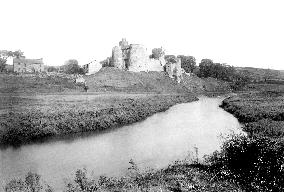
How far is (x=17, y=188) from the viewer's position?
13.7 meters

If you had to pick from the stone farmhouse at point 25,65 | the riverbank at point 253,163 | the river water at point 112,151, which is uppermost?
the stone farmhouse at point 25,65

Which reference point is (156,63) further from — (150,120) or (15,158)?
(15,158)

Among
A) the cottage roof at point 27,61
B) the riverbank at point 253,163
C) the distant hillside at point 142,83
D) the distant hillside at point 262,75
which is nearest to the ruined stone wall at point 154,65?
the distant hillside at point 142,83

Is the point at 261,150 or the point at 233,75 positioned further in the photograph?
the point at 233,75

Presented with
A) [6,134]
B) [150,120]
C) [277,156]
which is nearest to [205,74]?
[150,120]

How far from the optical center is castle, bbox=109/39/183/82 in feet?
275

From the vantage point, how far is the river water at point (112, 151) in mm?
17891

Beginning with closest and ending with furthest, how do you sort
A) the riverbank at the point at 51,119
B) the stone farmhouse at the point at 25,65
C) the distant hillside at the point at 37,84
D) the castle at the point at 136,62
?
the riverbank at the point at 51,119, the distant hillside at the point at 37,84, the stone farmhouse at the point at 25,65, the castle at the point at 136,62

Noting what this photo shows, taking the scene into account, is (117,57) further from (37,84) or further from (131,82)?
(37,84)

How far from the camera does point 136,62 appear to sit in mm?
85750

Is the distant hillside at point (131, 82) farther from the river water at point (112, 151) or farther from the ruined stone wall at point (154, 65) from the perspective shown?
the river water at point (112, 151)

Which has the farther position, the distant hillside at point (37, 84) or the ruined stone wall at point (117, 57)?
the ruined stone wall at point (117, 57)

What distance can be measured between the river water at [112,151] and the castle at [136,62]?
53234 millimetres

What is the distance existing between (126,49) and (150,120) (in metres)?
55.4
